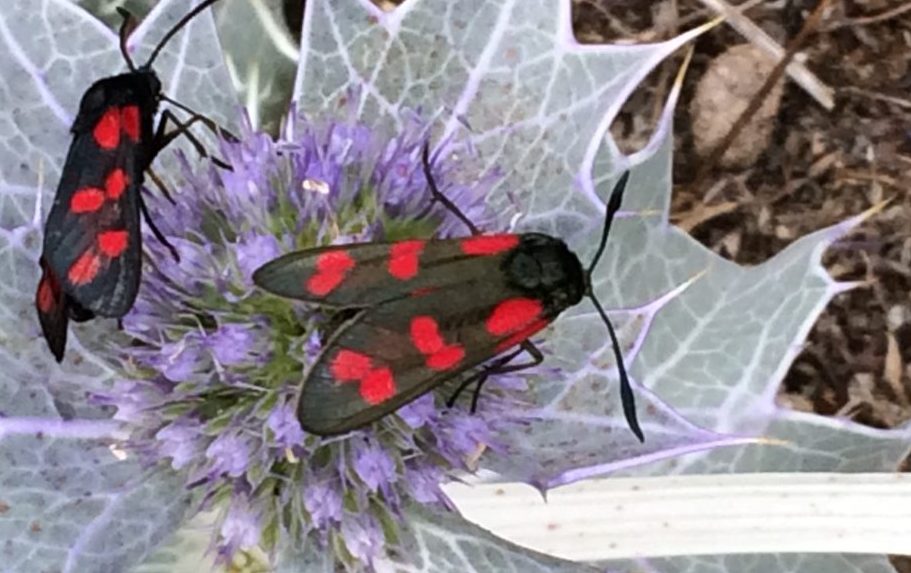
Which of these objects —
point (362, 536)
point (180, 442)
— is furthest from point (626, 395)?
point (180, 442)

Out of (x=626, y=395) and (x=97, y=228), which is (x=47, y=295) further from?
(x=626, y=395)

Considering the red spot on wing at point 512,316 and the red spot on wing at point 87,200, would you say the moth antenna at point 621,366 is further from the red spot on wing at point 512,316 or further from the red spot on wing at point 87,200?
the red spot on wing at point 87,200

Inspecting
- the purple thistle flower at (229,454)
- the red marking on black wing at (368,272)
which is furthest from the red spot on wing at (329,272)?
the purple thistle flower at (229,454)

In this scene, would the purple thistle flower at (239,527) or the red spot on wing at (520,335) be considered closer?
the red spot on wing at (520,335)

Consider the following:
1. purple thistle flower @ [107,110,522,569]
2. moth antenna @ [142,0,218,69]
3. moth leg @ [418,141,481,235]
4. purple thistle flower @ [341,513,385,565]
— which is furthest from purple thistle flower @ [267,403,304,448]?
moth antenna @ [142,0,218,69]

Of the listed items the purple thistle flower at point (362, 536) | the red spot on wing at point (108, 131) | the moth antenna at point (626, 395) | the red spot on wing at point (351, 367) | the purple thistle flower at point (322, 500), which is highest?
the red spot on wing at point (108, 131)
